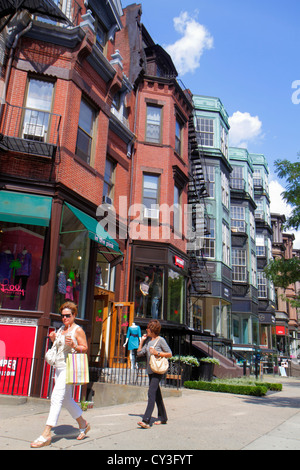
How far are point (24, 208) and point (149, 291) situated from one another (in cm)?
816

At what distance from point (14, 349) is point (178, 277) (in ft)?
33.5

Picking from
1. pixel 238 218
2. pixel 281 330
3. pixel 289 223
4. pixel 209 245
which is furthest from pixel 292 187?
pixel 281 330

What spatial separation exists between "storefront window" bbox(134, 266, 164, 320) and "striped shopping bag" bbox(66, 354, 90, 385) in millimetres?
11614

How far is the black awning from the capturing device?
1159cm

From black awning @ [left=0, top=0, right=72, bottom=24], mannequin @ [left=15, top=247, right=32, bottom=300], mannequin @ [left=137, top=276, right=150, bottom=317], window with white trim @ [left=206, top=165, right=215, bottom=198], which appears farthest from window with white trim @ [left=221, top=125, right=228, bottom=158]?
mannequin @ [left=15, top=247, right=32, bottom=300]

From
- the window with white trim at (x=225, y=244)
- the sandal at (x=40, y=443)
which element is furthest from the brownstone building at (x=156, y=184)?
the sandal at (x=40, y=443)

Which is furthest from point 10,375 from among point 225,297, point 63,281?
point 225,297

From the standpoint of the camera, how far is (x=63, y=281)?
1172 centimetres

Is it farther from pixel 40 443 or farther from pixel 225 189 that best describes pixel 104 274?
pixel 225 189

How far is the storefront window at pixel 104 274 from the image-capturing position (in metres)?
Result: 15.5

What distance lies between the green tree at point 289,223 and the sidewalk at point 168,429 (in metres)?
3.48

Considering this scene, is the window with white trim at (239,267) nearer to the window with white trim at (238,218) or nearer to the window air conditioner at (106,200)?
the window with white trim at (238,218)

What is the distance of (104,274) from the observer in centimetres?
1619
